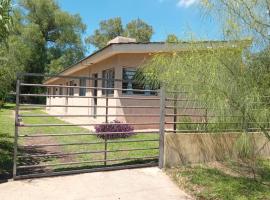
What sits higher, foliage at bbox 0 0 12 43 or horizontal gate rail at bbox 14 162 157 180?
foliage at bbox 0 0 12 43

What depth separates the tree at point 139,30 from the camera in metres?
63.4

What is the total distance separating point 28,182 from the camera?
→ 7.16m

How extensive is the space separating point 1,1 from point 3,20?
393mm

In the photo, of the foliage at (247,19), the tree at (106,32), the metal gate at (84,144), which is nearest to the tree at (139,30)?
the tree at (106,32)

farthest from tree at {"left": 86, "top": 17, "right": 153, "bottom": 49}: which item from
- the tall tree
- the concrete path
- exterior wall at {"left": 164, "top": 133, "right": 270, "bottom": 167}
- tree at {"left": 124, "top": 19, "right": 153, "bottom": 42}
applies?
the concrete path

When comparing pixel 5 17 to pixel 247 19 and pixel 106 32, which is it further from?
pixel 106 32

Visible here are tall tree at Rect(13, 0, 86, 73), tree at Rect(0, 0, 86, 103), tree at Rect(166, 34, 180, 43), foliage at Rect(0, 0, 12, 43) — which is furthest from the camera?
tall tree at Rect(13, 0, 86, 73)

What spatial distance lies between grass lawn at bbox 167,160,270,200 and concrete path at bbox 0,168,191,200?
0.93 feet

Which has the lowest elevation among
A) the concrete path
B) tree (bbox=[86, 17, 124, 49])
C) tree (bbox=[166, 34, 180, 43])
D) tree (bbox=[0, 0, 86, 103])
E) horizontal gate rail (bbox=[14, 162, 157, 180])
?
the concrete path

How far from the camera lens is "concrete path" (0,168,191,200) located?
6.66m

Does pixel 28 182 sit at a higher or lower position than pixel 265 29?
lower

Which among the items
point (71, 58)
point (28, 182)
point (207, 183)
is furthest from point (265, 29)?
point (71, 58)

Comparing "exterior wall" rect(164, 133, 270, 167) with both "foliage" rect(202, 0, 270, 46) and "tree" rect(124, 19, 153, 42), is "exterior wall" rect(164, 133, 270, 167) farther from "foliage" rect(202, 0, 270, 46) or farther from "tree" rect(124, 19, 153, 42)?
"tree" rect(124, 19, 153, 42)

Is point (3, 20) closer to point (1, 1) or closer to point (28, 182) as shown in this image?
point (1, 1)
